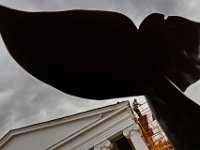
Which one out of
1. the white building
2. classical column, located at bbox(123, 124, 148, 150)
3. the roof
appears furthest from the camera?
the roof

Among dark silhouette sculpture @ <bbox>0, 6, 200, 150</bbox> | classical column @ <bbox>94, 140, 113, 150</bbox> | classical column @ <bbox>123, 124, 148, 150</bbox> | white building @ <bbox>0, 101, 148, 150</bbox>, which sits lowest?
dark silhouette sculpture @ <bbox>0, 6, 200, 150</bbox>

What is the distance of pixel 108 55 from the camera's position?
1095 mm

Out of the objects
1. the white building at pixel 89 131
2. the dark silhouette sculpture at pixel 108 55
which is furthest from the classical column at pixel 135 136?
the dark silhouette sculpture at pixel 108 55

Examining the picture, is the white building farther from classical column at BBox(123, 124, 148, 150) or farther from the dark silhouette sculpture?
the dark silhouette sculpture

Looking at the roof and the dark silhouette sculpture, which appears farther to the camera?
the roof

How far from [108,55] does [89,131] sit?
1215cm

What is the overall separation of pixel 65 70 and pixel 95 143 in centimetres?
1190

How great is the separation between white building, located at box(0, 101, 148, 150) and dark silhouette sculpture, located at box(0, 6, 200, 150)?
1068cm

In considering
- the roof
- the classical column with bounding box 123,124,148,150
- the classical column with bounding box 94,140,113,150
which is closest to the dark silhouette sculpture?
the classical column with bounding box 123,124,148,150

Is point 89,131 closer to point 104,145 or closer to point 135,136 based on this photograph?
point 104,145

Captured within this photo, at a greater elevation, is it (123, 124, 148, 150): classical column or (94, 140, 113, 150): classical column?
(94, 140, 113, 150): classical column

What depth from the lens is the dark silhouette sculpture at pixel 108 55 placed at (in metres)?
1.01

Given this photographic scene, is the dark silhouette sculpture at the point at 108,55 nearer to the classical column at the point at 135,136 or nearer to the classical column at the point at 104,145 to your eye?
the classical column at the point at 135,136

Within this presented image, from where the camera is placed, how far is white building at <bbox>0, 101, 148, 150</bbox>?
12.5 metres
